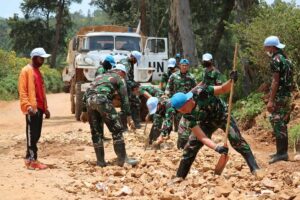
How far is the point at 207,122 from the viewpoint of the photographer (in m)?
6.16

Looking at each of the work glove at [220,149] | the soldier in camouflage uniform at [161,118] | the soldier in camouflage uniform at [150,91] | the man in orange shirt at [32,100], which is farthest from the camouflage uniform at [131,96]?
the work glove at [220,149]

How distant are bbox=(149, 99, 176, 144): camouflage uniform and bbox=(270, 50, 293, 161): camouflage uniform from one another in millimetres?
1680

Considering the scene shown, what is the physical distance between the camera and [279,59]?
7242 millimetres

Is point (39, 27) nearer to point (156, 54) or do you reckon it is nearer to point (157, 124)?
point (156, 54)

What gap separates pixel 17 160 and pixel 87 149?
1.78 m

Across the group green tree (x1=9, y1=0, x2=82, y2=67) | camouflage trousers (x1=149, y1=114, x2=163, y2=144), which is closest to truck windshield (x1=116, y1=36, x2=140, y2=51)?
camouflage trousers (x1=149, y1=114, x2=163, y2=144)

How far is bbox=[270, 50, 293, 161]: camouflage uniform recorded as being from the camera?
7.27 meters

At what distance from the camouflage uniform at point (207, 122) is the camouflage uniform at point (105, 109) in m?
1.52

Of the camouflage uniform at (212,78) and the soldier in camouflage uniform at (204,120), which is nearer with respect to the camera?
the soldier in camouflage uniform at (204,120)

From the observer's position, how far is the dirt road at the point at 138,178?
18.4ft

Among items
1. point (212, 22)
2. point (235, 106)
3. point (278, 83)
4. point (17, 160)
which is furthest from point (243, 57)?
point (212, 22)

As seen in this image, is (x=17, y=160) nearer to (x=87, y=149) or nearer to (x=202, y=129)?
(x=87, y=149)

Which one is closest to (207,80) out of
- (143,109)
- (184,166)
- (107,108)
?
(107,108)

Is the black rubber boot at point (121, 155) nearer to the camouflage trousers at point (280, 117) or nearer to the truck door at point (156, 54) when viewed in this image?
the camouflage trousers at point (280, 117)
